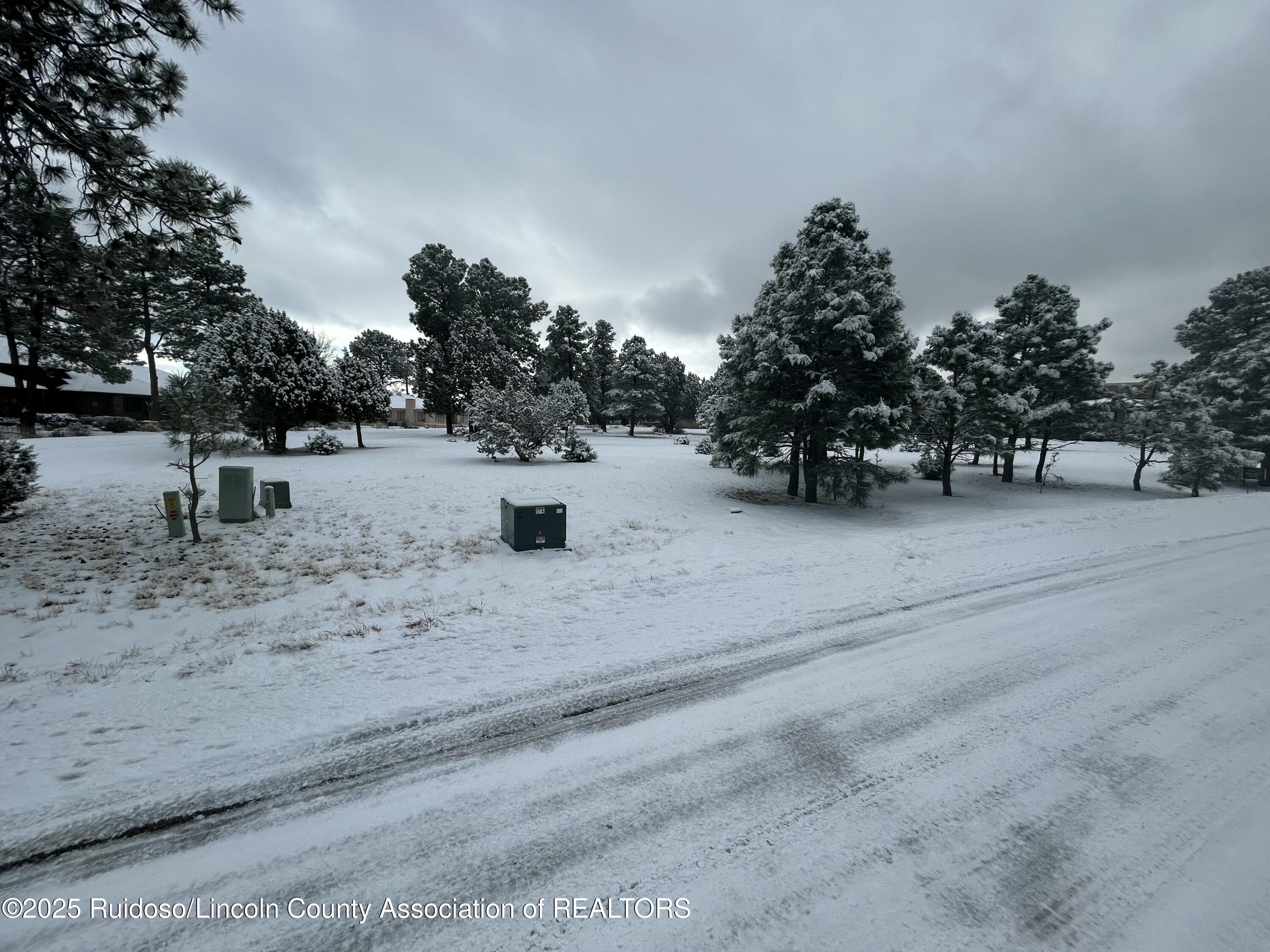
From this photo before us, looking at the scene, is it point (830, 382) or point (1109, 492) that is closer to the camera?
point (830, 382)

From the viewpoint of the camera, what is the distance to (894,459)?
103ft

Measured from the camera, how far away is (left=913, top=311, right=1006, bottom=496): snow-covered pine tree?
17.2 m

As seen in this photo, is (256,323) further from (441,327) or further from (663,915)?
(663,915)

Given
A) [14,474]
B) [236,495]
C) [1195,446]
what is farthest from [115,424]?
[1195,446]

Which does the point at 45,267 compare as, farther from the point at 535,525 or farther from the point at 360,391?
the point at 360,391

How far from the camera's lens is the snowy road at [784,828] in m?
2.10

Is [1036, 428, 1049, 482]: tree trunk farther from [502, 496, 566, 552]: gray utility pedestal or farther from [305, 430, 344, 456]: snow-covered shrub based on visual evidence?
[305, 430, 344, 456]: snow-covered shrub

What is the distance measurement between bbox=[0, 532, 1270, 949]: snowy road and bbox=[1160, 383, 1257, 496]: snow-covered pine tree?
20.6m

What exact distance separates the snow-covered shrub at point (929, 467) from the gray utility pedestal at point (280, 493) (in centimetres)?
2273

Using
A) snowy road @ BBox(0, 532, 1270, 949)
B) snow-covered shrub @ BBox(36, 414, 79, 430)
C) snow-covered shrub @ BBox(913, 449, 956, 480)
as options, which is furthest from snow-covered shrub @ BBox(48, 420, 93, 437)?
snow-covered shrub @ BBox(913, 449, 956, 480)

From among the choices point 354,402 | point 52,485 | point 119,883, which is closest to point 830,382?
point 119,883

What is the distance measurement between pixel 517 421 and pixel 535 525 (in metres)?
13.9

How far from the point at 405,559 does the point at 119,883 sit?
5.71 m

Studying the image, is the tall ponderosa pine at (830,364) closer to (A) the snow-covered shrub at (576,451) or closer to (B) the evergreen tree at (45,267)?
(A) the snow-covered shrub at (576,451)
